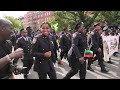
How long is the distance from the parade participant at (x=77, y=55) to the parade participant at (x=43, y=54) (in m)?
1.09

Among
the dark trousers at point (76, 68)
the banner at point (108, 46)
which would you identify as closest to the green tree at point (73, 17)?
the banner at point (108, 46)

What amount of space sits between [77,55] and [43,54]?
1.34m

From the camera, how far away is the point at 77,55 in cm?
680

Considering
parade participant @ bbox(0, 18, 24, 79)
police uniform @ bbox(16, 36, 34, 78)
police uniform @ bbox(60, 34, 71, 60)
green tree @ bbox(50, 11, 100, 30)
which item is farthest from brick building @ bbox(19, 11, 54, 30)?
parade participant @ bbox(0, 18, 24, 79)

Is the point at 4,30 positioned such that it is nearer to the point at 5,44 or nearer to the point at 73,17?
the point at 5,44

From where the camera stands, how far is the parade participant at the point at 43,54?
5723 millimetres

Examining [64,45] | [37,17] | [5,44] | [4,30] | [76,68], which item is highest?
[37,17]

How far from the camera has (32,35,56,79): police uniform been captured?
575 centimetres


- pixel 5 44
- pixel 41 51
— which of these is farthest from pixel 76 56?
pixel 5 44

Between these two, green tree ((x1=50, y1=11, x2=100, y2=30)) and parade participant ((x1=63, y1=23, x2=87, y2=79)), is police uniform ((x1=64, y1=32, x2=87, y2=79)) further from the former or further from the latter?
green tree ((x1=50, y1=11, x2=100, y2=30))

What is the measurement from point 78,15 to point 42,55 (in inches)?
1699
